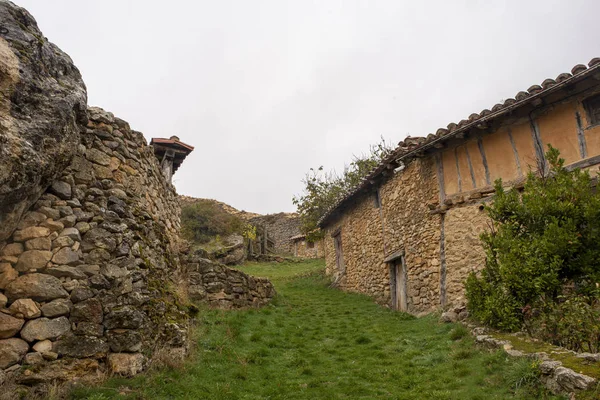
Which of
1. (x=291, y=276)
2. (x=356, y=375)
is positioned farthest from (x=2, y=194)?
(x=291, y=276)

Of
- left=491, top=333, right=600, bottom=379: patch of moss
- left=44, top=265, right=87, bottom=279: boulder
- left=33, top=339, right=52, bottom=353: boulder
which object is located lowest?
left=33, top=339, right=52, bottom=353: boulder

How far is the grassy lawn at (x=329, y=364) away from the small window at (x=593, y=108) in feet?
15.1

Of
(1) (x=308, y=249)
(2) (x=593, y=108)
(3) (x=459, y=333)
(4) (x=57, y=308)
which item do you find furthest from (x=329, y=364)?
(1) (x=308, y=249)

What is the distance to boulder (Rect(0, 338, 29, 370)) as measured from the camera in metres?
4.08

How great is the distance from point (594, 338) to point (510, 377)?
113 cm

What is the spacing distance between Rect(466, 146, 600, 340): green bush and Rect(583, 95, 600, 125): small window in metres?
2.04

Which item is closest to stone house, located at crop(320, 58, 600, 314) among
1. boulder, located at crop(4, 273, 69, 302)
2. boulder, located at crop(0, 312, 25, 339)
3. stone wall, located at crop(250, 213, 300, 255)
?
boulder, located at crop(4, 273, 69, 302)

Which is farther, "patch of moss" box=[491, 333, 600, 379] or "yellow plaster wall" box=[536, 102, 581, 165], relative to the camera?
"yellow plaster wall" box=[536, 102, 581, 165]

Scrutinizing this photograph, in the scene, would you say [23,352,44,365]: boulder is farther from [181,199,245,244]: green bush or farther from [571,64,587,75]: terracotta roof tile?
[181,199,245,244]: green bush

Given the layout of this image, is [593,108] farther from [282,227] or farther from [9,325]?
[282,227]

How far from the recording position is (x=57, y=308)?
4605 mm

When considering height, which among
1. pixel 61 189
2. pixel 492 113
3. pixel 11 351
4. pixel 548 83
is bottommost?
pixel 11 351

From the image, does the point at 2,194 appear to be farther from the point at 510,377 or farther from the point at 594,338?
the point at 594,338

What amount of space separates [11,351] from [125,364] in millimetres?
1205
